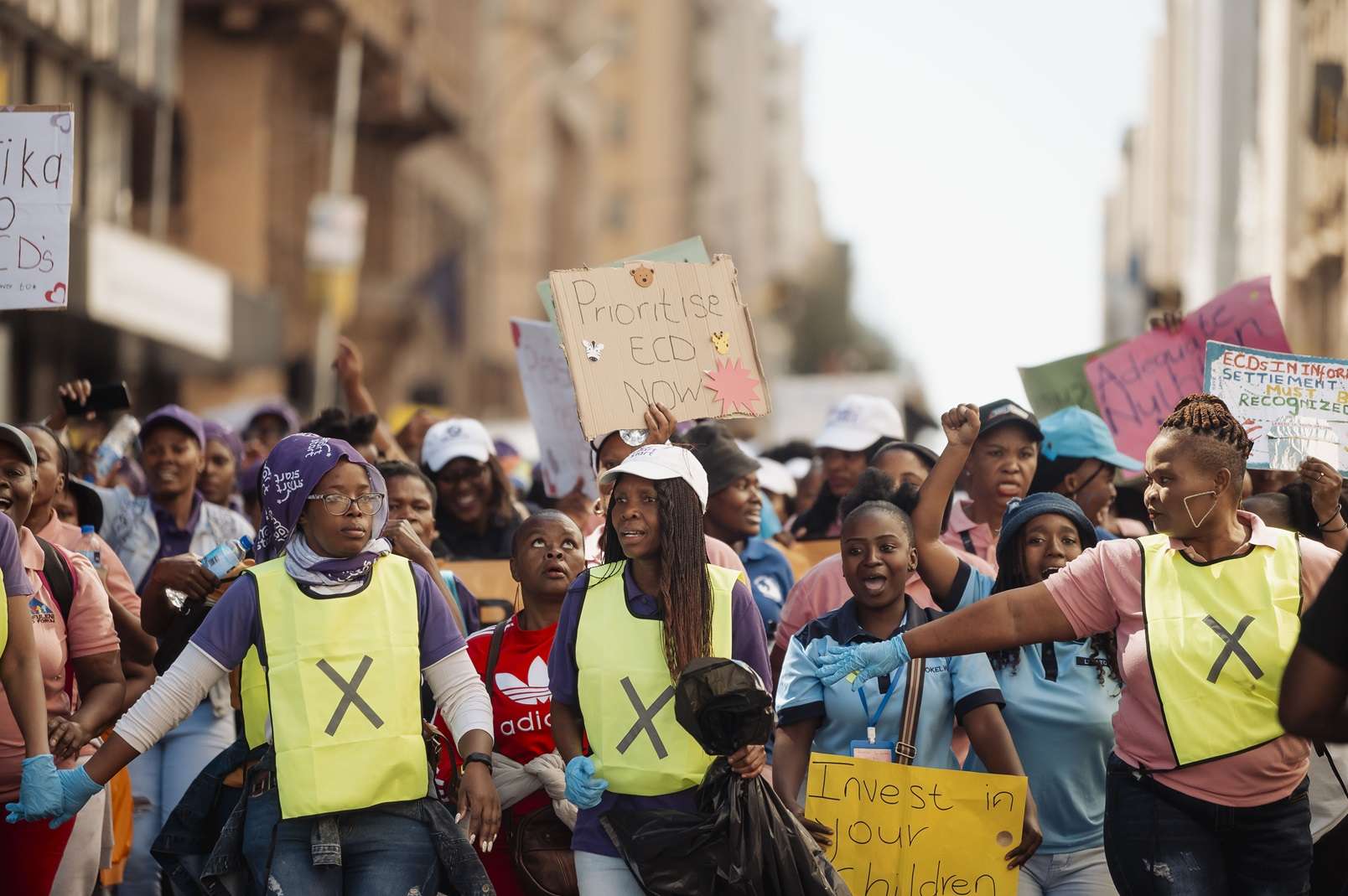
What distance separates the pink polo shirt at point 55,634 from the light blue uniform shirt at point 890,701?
213cm

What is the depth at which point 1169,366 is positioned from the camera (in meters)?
8.70

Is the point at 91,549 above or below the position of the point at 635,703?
above

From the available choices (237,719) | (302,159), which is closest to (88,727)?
(237,719)

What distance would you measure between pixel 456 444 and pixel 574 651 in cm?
306

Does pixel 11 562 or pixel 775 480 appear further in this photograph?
pixel 775 480

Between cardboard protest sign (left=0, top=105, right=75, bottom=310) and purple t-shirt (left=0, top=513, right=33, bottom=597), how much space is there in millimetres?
1312

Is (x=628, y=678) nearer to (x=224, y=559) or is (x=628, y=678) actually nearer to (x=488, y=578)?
(x=224, y=559)

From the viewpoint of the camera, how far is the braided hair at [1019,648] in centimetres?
655

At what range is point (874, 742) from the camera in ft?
20.3

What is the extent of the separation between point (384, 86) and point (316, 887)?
3246cm

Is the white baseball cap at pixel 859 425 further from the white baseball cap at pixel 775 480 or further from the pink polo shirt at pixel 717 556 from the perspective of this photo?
the pink polo shirt at pixel 717 556

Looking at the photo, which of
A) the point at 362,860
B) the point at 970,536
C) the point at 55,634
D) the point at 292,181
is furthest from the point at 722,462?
the point at 292,181

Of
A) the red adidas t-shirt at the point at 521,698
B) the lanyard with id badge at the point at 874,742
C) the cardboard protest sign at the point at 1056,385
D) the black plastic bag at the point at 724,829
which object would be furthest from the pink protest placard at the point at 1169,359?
the black plastic bag at the point at 724,829

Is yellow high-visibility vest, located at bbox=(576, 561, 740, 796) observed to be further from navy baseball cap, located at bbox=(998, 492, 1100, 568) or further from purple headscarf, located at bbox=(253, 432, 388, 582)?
navy baseball cap, located at bbox=(998, 492, 1100, 568)
